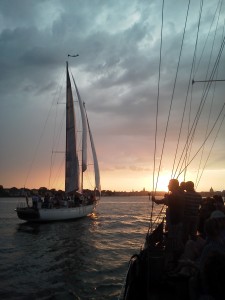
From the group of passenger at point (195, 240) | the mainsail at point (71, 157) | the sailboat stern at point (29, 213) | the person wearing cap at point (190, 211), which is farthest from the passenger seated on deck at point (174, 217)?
the mainsail at point (71, 157)

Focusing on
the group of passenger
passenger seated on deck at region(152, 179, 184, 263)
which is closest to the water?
passenger seated on deck at region(152, 179, 184, 263)

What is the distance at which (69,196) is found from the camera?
38969 mm

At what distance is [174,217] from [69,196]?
1268 inches

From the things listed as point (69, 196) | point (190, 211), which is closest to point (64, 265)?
point (190, 211)

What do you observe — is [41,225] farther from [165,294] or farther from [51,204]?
[165,294]

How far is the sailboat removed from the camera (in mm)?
33031

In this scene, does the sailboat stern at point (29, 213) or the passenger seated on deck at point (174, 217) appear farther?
the sailboat stern at point (29, 213)

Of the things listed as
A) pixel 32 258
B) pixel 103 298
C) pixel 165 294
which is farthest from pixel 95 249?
pixel 165 294

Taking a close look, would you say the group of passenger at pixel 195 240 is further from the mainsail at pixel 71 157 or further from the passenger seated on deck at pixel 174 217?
the mainsail at pixel 71 157

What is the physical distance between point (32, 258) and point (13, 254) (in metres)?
1.72

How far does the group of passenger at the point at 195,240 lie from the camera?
3.85 meters

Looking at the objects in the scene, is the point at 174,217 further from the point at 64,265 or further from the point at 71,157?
the point at 71,157

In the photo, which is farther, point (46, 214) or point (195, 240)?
point (46, 214)

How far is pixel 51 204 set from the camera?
34281mm
